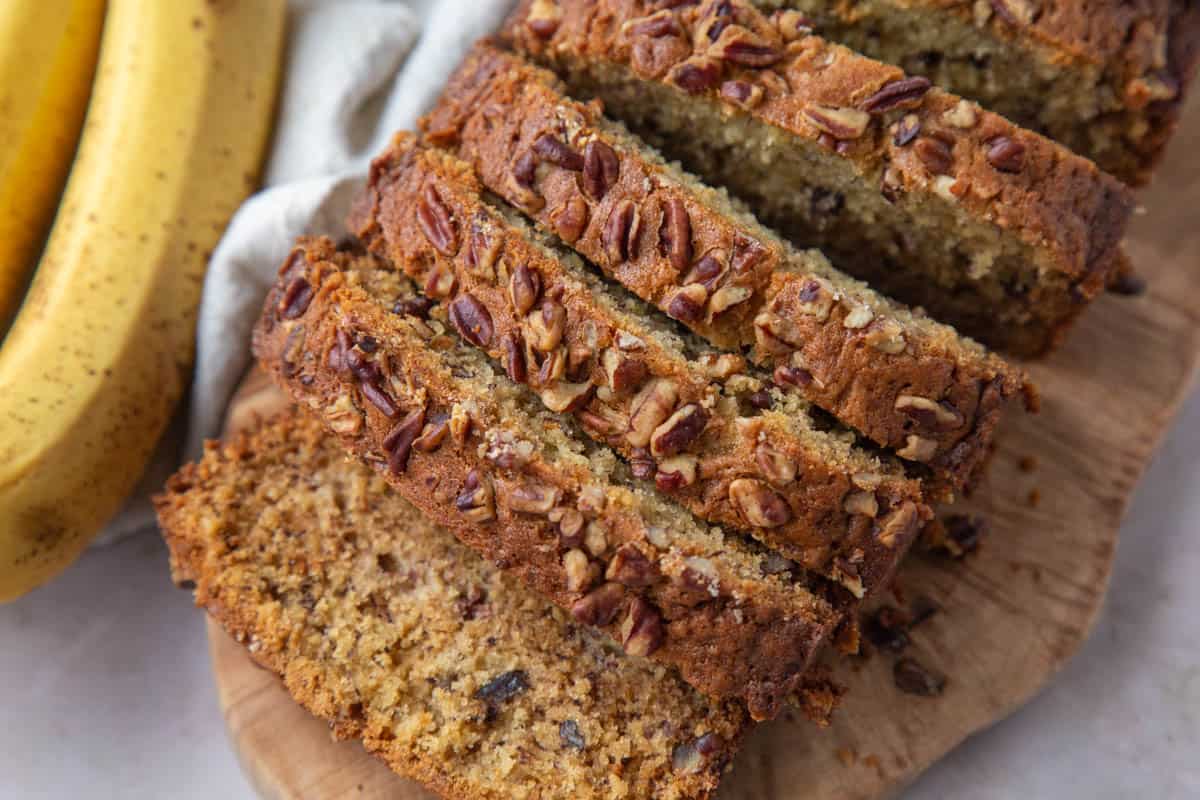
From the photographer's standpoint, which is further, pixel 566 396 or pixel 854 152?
pixel 854 152

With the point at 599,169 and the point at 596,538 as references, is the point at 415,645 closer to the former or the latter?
the point at 596,538

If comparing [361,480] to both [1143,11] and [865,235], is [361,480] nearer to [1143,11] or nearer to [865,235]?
[865,235]

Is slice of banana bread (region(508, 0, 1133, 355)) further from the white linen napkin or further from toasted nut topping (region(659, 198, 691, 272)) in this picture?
the white linen napkin

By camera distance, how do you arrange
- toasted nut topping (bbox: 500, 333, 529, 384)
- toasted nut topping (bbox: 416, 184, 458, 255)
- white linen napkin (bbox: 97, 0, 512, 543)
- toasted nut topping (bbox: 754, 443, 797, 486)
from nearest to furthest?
toasted nut topping (bbox: 754, 443, 797, 486), toasted nut topping (bbox: 500, 333, 529, 384), toasted nut topping (bbox: 416, 184, 458, 255), white linen napkin (bbox: 97, 0, 512, 543)

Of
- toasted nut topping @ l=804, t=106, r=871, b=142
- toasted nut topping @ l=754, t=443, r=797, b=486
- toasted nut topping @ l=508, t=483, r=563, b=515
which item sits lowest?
toasted nut topping @ l=508, t=483, r=563, b=515

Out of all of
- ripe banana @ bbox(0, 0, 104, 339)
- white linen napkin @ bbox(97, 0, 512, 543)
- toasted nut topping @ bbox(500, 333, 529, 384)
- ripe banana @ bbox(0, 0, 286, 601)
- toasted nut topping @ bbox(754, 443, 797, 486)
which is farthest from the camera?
white linen napkin @ bbox(97, 0, 512, 543)

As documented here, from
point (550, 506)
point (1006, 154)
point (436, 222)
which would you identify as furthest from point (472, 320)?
point (1006, 154)

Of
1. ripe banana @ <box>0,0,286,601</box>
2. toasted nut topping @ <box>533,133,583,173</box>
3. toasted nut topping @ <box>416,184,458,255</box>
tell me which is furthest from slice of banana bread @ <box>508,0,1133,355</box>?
ripe banana @ <box>0,0,286,601</box>
